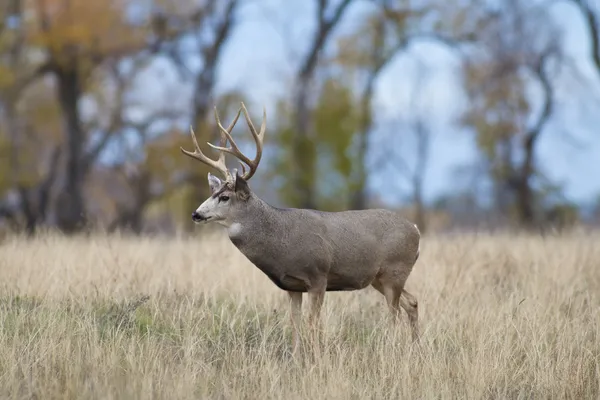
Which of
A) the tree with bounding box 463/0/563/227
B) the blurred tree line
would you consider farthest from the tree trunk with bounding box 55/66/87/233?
the tree with bounding box 463/0/563/227

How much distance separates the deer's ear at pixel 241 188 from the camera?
646 centimetres

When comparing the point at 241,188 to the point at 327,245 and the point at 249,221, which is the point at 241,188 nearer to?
the point at 249,221

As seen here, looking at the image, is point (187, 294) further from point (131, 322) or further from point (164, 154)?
point (164, 154)

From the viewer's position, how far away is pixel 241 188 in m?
6.50

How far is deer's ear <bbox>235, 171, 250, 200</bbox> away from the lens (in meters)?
6.46

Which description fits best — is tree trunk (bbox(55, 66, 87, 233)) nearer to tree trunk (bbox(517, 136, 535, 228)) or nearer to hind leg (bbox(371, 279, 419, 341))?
tree trunk (bbox(517, 136, 535, 228))

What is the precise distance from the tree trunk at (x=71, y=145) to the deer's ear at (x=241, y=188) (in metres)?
17.3

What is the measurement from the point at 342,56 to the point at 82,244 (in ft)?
62.8

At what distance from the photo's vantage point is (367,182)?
27453 millimetres

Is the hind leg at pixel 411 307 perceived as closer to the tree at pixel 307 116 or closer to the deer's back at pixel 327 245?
the deer's back at pixel 327 245

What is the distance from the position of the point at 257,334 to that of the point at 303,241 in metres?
0.96

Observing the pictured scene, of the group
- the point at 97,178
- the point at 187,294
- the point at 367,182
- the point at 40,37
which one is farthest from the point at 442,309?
the point at 97,178

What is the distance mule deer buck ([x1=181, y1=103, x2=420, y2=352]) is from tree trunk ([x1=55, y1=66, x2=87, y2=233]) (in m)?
17.2

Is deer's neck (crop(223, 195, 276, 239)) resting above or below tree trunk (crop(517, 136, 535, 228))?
above
